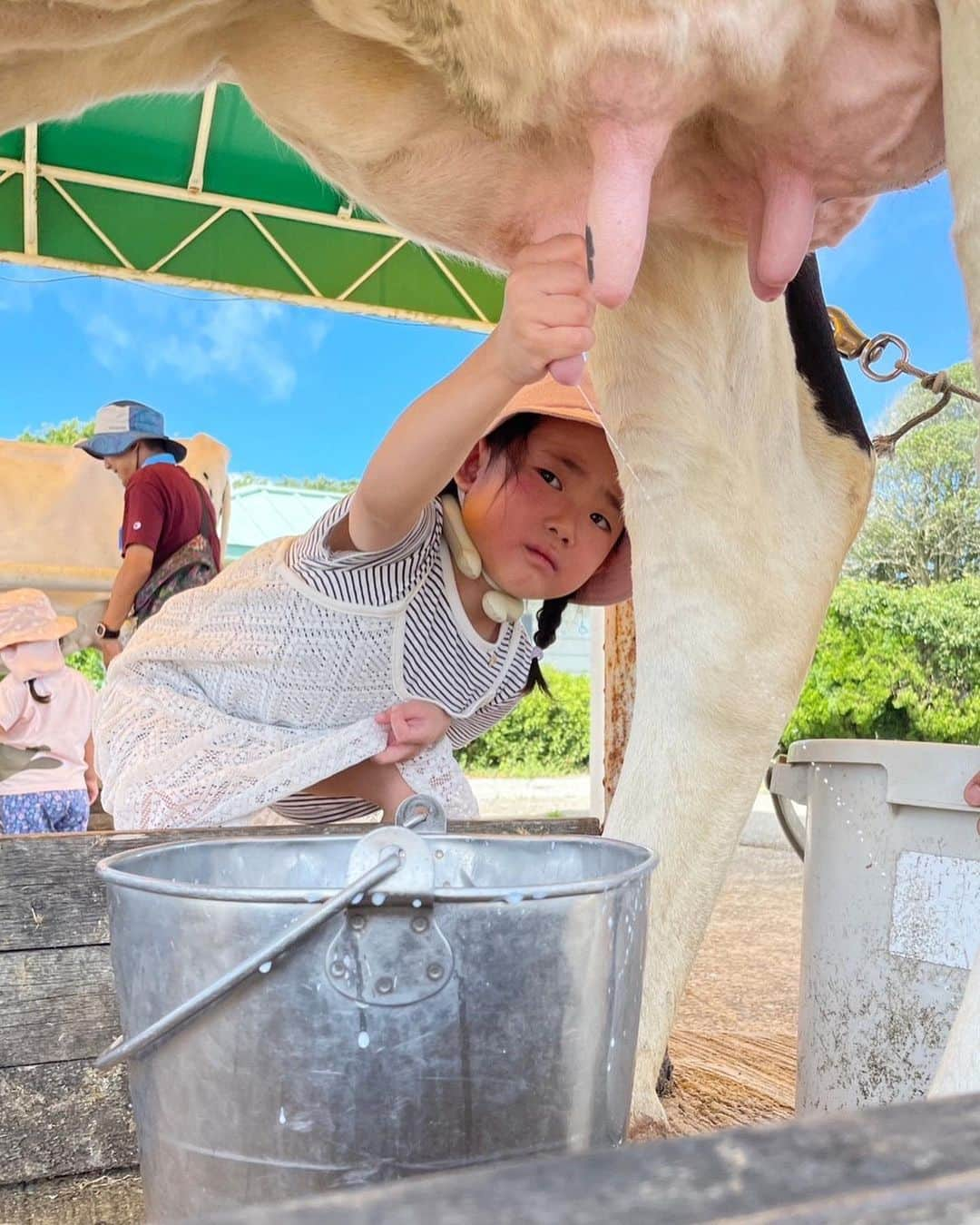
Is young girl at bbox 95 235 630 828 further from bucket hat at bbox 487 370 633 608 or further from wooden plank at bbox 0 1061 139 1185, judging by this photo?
wooden plank at bbox 0 1061 139 1185

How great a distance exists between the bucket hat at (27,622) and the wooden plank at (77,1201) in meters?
1.80

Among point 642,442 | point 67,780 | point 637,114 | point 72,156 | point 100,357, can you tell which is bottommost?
point 67,780

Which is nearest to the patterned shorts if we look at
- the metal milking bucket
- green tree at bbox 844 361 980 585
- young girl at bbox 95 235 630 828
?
young girl at bbox 95 235 630 828

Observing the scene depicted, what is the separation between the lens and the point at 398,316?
144 inches

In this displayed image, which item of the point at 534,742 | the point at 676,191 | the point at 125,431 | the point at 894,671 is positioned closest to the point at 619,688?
the point at 676,191

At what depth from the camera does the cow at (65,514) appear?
3.77 m

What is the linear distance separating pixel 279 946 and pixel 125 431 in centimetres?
312

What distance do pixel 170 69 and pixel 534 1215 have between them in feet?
3.02

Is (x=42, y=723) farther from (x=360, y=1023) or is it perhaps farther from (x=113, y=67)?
(x=360, y=1023)

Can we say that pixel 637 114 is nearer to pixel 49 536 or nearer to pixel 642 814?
pixel 642 814

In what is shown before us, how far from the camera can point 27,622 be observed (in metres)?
2.70

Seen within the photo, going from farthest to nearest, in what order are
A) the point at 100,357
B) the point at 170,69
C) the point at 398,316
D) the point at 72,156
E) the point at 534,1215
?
the point at 100,357 → the point at 398,316 → the point at 72,156 → the point at 170,69 → the point at 534,1215

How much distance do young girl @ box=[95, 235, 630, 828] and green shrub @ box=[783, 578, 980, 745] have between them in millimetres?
5925

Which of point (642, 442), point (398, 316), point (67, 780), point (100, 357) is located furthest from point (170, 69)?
point (100, 357)
